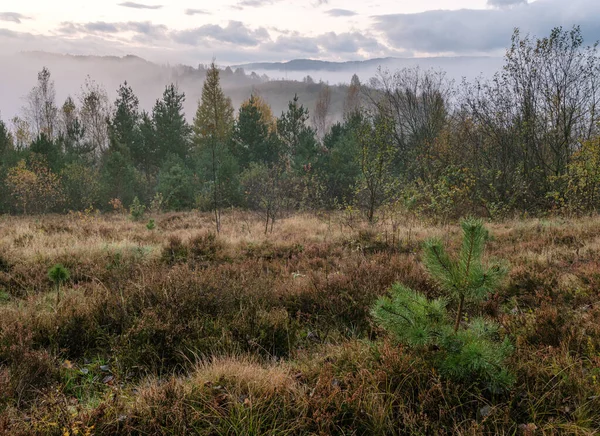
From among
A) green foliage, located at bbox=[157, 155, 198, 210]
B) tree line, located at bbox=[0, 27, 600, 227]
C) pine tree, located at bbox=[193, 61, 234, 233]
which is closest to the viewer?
tree line, located at bbox=[0, 27, 600, 227]

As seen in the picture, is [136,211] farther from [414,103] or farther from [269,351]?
[414,103]

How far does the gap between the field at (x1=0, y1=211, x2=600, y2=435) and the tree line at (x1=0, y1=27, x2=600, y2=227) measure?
16.5ft

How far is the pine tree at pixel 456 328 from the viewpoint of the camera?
2463 millimetres

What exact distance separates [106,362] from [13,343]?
0.85 metres

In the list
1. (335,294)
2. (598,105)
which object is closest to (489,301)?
(335,294)

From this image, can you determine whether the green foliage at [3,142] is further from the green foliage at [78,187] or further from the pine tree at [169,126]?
the pine tree at [169,126]

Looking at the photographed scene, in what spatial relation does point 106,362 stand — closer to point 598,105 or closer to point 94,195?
point 598,105

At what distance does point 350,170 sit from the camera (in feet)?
78.2

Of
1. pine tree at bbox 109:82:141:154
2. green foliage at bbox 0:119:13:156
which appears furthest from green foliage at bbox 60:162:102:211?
green foliage at bbox 0:119:13:156

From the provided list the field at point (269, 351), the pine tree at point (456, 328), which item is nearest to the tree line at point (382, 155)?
the field at point (269, 351)

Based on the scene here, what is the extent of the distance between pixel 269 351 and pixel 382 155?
7914mm

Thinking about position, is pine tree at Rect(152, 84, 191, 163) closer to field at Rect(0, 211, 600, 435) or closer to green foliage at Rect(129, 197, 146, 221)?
green foliage at Rect(129, 197, 146, 221)

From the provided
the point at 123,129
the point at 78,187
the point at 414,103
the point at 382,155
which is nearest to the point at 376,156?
the point at 382,155

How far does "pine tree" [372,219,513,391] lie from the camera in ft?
8.08
